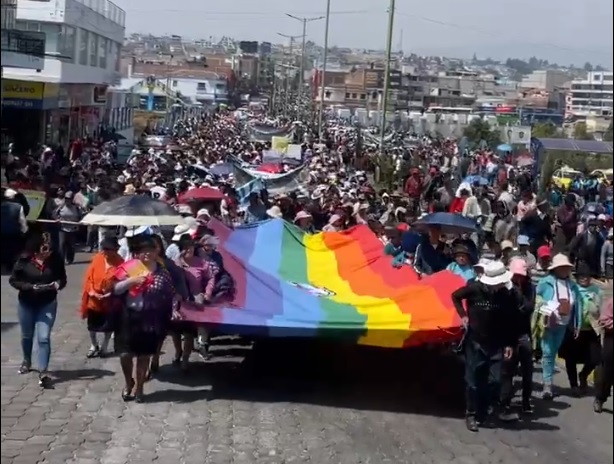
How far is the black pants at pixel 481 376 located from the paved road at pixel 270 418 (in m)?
0.18

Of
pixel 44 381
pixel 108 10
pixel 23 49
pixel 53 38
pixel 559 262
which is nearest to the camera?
pixel 23 49

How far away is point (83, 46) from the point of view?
4.69 m

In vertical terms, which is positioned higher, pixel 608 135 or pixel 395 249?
pixel 608 135

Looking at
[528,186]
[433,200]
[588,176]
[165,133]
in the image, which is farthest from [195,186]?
[588,176]

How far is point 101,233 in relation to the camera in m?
5.34

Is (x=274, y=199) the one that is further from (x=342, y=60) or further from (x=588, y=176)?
(x=588, y=176)

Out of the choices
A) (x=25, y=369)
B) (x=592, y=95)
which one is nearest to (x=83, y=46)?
(x=25, y=369)

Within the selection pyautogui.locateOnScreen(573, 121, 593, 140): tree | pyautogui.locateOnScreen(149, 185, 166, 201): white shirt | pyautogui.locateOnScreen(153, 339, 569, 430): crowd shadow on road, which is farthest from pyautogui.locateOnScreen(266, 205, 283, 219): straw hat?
pyautogui.locateOnScreen(573, 121, 593, 140): tree

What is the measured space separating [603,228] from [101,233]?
89.0 inches

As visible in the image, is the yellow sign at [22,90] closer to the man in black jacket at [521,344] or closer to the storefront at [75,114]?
the storefront at [75,114]

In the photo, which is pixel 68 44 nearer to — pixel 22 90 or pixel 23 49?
pixel 22 90

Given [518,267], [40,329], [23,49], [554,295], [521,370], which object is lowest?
[521,370]

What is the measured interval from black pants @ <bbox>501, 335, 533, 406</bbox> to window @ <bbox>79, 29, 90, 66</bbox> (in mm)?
3271

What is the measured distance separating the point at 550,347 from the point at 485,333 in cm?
49
